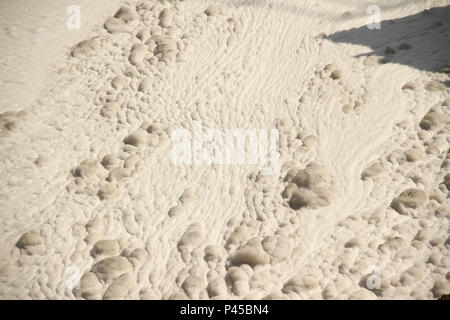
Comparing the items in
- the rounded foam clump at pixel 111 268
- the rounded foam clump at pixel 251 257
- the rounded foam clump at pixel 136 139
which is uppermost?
the rounded foam clump at pixel 136 139

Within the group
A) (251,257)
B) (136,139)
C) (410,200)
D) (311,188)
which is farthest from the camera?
(136,139)

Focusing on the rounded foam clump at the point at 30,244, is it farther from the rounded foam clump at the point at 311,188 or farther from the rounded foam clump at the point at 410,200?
the rounded foam clump at the point at 410,200

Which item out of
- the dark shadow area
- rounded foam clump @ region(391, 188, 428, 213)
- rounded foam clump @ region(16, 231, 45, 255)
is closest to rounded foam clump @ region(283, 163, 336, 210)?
rounded foam clump @ region(391, 188, 428, 213)

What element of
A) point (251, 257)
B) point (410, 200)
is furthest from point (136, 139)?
point (410, 200)

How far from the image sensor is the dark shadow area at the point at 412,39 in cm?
373

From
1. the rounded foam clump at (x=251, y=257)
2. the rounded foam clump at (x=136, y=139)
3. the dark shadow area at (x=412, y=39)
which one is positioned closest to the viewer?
the rounded foam clump at (x=251, y=257)

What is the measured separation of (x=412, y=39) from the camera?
3.88m

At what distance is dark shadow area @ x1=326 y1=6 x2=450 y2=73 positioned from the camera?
3.73 m

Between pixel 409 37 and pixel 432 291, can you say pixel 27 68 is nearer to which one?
pixel 409 37

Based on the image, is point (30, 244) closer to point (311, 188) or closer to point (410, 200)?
Result: point (311, 188)

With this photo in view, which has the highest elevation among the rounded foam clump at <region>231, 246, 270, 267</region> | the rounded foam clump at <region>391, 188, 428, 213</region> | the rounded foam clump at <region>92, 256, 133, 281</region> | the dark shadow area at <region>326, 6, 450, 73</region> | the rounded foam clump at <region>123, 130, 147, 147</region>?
the dark shadow area at <region>326, 6, 450, 73</region>

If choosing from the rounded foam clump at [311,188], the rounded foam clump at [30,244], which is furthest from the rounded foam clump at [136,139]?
the rounded foam clump at [311,188]

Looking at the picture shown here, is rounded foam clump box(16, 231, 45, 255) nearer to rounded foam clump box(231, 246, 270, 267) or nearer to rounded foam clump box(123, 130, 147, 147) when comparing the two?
rounded foam clump box(123, 130, 147, 147)

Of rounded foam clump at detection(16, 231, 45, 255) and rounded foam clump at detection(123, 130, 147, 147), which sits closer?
rounded foam clump at detection(16, 231, 45, 255)
